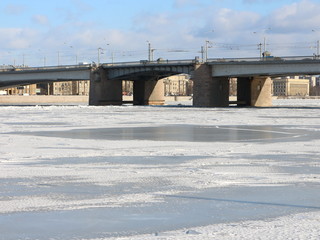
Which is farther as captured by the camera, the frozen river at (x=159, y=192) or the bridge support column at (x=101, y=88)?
the bridge support column at (x=101, y=88)

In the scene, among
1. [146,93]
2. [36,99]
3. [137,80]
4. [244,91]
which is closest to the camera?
[244,91]

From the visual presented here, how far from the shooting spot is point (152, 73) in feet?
300

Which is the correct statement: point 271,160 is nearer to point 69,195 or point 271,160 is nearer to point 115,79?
point 69,195

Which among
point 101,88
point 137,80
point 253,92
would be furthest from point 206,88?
point 137,80

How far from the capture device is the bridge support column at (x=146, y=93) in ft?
325

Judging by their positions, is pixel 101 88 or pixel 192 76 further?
pixel 101 88

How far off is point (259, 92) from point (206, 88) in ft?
45.5

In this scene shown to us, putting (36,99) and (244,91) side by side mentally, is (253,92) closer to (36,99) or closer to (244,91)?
(244,91)

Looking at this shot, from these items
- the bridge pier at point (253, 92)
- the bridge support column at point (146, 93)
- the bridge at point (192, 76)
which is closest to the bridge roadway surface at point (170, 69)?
the bridge at point (192, 76)

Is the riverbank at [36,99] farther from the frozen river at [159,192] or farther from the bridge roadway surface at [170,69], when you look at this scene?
the frozen river at [159,192]

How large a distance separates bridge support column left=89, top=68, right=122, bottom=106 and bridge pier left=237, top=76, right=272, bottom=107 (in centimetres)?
2068

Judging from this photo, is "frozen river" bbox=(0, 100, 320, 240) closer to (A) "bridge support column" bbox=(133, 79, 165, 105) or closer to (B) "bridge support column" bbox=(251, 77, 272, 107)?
(B) "bridge support column" bbox=(251, 77, 272, 107)

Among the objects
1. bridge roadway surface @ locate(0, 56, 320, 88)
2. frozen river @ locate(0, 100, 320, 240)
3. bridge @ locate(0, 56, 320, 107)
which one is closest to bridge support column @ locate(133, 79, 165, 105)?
bridge @ locate(0, 56, 320, 107)

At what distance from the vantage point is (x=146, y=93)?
9981 cm
